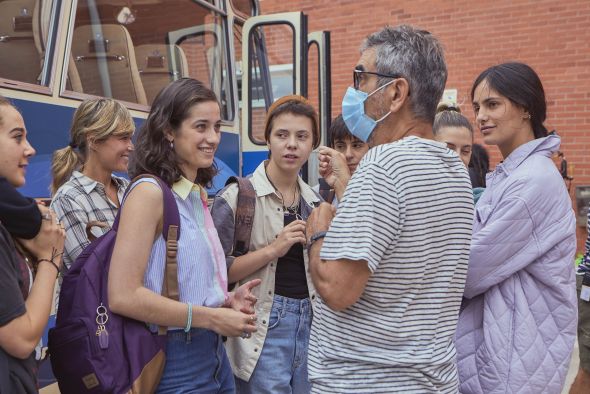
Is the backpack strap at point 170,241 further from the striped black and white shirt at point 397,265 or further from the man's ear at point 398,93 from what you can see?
the man's ear at point 398,93

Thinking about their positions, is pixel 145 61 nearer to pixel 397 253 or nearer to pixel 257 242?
pixel 257 242

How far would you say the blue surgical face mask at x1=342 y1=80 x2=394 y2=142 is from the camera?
63.9 inches

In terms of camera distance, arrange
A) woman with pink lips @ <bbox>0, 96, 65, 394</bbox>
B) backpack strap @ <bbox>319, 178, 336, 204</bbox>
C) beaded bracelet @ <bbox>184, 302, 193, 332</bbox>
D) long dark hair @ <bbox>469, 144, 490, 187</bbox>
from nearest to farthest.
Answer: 1. woman with pink lips @ <bbox>0, 96, 65, 394</bbox>
2. beaded bracelet @ <bbox>184, 302, 193, 332</bbox>
3. backpack strap @ <bbox>319, 178, 336, 204</bbox>
4. long dark hair @ <bbox>469, 144, 490, 187</bbox>

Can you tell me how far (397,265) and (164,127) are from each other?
940mm

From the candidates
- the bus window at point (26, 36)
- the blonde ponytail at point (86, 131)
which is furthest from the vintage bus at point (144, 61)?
the blonde ponytail at point (86, 131)

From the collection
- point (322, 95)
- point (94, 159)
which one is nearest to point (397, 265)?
point (94, 159)

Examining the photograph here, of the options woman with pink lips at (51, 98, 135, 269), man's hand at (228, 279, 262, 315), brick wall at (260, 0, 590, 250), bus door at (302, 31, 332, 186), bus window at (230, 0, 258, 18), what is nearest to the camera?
man's hand at (228, 279, 262, 315)

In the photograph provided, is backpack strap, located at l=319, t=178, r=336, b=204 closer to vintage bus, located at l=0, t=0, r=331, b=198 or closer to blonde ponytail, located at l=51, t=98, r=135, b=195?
vintage bus, located at l=0, t=0, r=331, b=198

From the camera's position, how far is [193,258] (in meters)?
1.83

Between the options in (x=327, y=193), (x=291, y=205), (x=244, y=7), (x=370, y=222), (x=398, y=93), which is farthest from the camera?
(x=244, y=7)

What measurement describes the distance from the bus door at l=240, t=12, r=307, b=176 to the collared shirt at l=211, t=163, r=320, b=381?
245 centimetres

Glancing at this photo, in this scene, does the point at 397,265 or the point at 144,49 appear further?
the point at 144,49

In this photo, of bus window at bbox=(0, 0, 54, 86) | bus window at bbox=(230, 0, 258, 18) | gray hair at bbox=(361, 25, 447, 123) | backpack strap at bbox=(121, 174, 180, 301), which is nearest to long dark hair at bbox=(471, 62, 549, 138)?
gray hair at bbox=(361, 25, 447, 123)

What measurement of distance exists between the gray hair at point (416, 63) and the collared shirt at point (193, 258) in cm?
74
